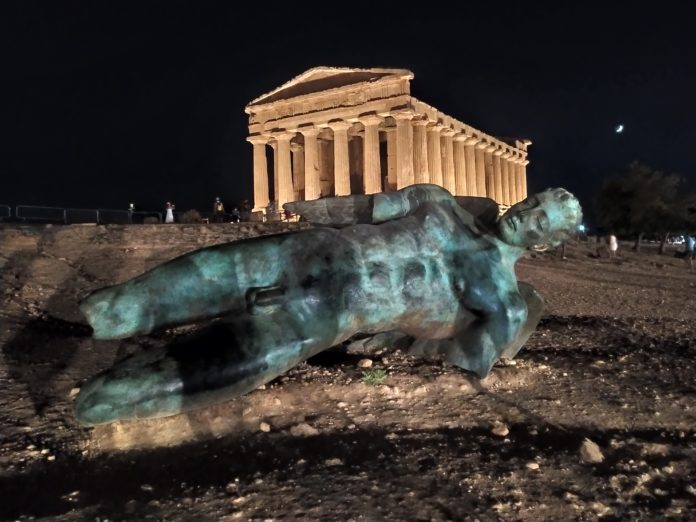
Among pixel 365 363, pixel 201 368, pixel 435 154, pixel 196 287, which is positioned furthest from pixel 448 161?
pixel 201 368

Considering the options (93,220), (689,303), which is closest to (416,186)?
(689,303)

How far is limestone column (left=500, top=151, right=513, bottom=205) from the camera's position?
149ft

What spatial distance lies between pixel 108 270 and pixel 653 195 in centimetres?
3684

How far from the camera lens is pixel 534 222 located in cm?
424

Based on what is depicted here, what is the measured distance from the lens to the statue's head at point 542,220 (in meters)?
4.24

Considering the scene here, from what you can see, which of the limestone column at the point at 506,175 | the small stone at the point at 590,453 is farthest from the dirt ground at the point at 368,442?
the limestone column at the point at 506,175

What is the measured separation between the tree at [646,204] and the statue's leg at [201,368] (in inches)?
1525

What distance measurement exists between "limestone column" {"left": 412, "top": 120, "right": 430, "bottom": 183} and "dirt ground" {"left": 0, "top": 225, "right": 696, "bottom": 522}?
26314mm

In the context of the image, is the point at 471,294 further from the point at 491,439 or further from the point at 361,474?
the point at 361,474

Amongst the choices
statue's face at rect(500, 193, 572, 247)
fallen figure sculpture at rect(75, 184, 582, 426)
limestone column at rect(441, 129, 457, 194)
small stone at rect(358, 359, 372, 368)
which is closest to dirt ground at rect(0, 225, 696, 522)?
small stone at rect(358, 359, 372, 368)

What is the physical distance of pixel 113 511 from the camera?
111 inches

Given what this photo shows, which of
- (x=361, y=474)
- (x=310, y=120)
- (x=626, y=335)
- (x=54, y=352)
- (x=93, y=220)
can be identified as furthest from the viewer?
(x=310, y=120)

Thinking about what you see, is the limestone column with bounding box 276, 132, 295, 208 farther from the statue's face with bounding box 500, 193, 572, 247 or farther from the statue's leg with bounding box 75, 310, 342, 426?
the statue's leg with bounding box 75, 310, 342, 426

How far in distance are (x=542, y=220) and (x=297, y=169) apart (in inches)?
1488
